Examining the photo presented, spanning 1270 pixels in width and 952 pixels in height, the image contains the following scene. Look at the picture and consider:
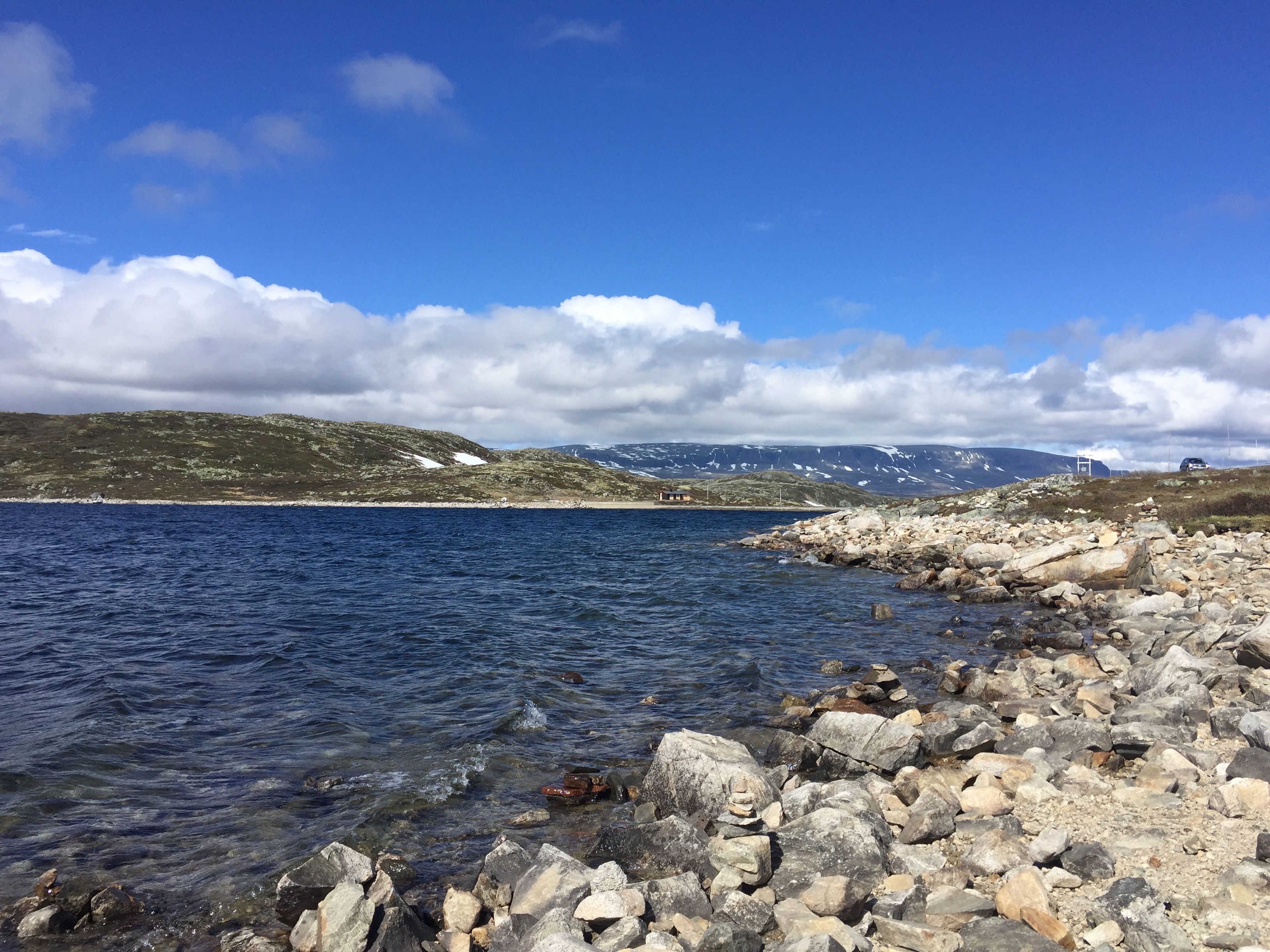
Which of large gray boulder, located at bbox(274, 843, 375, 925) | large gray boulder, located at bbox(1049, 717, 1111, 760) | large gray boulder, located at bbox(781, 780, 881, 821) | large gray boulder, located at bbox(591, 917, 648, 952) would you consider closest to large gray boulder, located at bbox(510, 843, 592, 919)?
large gray boulder, located at bbox(591, 917, 648, 952)

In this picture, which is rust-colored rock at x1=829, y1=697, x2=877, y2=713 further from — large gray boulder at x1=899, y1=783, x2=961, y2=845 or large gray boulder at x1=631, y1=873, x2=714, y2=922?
large gray boulder at x1=631, y1=873, x2=714, y2=922

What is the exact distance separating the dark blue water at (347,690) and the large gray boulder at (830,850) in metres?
3.42

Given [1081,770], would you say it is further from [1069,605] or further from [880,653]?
[1069,605]

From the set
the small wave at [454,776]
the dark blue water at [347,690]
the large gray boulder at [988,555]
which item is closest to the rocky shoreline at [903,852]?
the dark blue water at [347,690]

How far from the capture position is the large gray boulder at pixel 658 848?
29.1 ft

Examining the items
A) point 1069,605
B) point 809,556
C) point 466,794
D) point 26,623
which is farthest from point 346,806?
point 809,556

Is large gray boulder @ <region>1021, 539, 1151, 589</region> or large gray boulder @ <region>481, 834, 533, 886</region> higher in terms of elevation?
large gray boulder @ <region>1021, 539, 1151, 589</region>

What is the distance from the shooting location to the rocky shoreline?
22.3 feet

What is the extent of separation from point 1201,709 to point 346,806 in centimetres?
1381

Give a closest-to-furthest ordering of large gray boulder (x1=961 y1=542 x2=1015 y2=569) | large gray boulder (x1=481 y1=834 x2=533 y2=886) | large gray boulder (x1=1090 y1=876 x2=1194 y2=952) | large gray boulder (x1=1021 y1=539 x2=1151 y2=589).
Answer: large gray boulder (x1=1090 y1=876 x2=1194 y2=952)
large gray boulder (x1=481 y1=834 x2=533 y2=886)
large gray boulder (x1=1021 y1=539 x2=1151 y2=589)
large gray boulder (x1=961 y1=542 x2=1015 y2=569)

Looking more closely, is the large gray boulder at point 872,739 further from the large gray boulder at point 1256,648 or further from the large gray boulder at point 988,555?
the large gray boulder at point 988,555

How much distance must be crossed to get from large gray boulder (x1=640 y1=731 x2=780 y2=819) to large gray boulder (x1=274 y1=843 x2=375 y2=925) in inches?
167

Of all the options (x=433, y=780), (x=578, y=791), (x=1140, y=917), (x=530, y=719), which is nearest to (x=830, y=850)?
A: (x=1140, y=917)

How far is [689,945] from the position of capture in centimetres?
696
